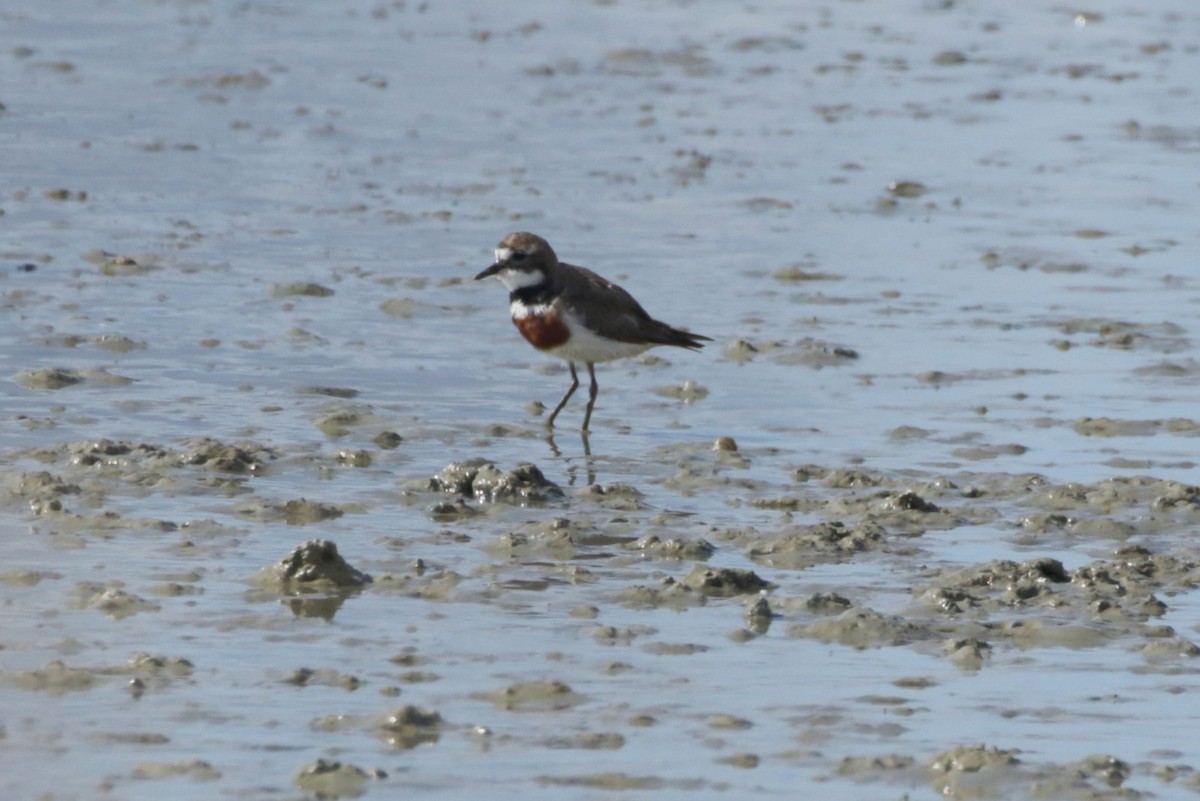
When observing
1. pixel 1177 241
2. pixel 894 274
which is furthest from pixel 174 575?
pixel 1177 241

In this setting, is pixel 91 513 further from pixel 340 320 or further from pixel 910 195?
pixel 910 195

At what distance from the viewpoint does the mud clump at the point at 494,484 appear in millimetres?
8414

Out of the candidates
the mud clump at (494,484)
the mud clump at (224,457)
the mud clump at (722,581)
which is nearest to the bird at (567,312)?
the mud clump at (494,484)

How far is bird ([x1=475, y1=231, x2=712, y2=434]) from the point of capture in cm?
1015

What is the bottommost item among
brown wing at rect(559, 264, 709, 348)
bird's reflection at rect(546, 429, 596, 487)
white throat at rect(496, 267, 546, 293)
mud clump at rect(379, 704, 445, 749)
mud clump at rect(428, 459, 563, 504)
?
bird's reflection at rect(546, 429, 596, 487)

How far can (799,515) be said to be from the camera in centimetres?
846

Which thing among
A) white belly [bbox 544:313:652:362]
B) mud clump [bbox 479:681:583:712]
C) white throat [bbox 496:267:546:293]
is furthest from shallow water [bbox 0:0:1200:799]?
white throat [bbox 496:267:546:293]

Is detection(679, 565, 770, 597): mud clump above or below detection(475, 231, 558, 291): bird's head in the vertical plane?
below

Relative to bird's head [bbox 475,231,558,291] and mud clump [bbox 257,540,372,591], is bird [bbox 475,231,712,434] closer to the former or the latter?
bird's head [bbox 475,231,558,291]

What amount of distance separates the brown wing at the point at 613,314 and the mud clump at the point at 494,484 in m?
1.76

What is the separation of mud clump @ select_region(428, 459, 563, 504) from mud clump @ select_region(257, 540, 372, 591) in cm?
139

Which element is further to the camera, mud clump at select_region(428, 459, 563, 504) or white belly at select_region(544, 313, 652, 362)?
white belly at select_region(544, 313, 652, 362)

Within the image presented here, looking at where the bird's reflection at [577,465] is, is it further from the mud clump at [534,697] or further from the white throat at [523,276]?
the mud clump at [534,697]

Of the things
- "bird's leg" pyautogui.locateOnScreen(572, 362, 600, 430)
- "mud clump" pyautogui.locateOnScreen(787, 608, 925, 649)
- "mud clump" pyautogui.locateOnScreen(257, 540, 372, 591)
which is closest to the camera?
"mud clump" pyautogui.locateOnScreen(787, 608, 925, 649)
